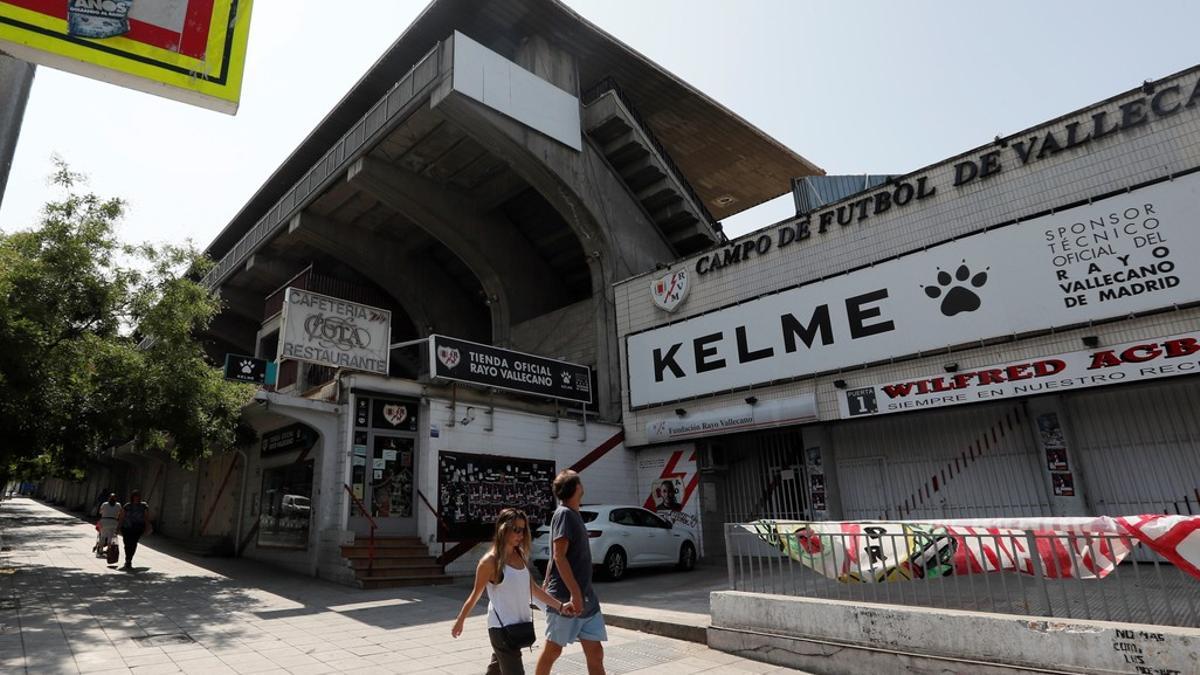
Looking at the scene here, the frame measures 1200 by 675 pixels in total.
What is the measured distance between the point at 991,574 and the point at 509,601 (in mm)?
4102

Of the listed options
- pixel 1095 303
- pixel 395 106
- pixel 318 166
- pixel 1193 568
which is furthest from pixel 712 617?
pixel 318 166

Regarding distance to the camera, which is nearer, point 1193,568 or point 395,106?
point 1193,568

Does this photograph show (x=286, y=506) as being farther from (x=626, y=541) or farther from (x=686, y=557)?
(x=686, y=557)

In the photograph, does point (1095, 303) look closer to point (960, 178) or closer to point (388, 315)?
point (960, 178)

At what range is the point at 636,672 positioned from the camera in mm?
5949

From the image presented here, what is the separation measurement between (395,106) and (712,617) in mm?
16379

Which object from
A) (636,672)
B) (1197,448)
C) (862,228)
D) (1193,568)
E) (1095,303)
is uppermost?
(862,228)

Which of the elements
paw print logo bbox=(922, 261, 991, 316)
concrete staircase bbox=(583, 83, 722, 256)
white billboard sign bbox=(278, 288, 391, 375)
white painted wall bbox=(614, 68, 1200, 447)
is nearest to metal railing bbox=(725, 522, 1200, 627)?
white painted wall bbox=(614, 68, 1200, 447)

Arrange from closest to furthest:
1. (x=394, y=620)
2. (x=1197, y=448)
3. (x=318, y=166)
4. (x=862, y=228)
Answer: (x=394, y=620), (x=1197, y=448), (x=862, y=228), (x=318, y=166)

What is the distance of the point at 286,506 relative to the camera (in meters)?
15.2

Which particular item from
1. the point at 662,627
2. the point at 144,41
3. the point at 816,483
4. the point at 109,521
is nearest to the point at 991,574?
the point at 662,627

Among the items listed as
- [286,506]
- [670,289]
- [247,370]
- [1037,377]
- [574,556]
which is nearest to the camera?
[574,556]

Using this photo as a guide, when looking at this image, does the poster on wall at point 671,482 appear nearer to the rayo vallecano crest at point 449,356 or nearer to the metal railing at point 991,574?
the rayo vallecano crest at point 449,356

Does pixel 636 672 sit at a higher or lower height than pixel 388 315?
lower
